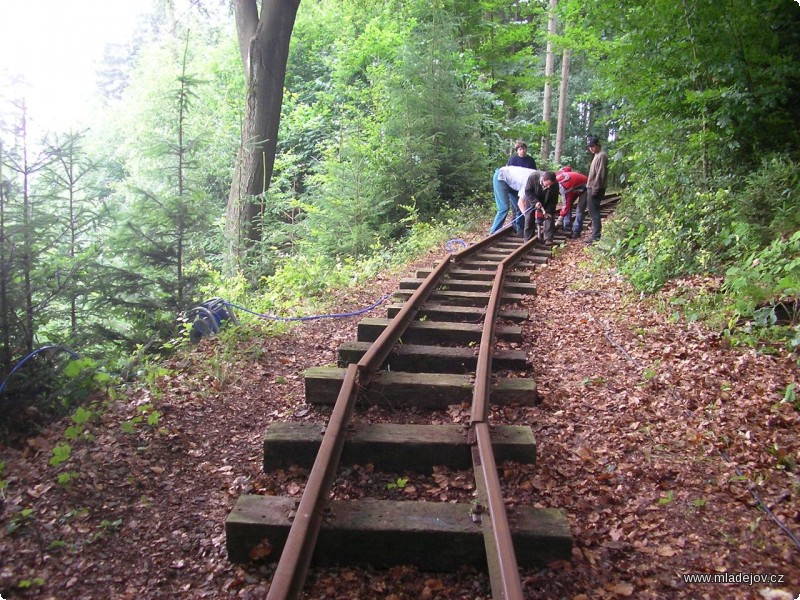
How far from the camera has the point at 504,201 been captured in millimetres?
11883

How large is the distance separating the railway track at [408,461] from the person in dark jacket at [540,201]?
551 centimetres

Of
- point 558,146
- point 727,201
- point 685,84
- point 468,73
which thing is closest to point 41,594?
point 727,201

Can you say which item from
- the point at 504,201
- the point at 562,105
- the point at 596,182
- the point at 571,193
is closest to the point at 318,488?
the point at 504,201

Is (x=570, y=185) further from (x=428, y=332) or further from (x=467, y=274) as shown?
(x=428, y=332)

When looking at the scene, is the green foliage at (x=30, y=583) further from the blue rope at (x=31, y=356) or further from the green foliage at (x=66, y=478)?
the blue rope at (x=31, y=356)

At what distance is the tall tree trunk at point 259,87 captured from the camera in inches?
456

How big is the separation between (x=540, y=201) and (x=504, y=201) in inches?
42.3

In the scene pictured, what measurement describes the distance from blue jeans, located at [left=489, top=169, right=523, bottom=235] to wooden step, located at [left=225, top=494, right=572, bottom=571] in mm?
9303

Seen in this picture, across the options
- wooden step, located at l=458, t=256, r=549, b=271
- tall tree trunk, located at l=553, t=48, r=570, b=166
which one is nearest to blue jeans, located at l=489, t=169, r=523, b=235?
wooden step, located at l=458, t=256, r=549, b=271

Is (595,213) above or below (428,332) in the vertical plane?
above

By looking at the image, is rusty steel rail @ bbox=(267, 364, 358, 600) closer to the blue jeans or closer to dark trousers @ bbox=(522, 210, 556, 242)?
dark trousers @ bbox=(522, 210, 556, 242)

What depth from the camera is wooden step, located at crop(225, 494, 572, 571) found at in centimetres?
289

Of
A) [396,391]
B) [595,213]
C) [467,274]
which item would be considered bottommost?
[396,391]

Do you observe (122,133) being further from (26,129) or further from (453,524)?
(453,524)
